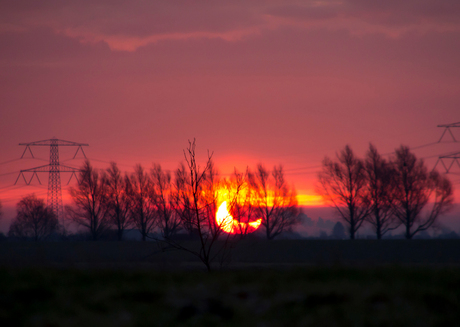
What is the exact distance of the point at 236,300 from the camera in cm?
832

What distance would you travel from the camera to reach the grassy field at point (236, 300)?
7.59m

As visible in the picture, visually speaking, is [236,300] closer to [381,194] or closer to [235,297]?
A: [235,297]

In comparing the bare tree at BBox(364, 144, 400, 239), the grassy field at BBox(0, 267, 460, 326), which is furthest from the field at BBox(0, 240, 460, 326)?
the bare tree at BBox(364, 144, 400, 239)

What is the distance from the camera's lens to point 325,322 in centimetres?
740

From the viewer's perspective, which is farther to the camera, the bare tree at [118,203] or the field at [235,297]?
the bare tree at [118,203]

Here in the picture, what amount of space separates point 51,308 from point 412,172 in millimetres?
56070

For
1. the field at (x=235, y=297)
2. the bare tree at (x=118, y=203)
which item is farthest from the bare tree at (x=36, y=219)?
the field at (x=235, y=297)

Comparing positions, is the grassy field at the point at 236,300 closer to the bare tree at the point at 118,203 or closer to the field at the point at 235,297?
the field at the point at 235,297

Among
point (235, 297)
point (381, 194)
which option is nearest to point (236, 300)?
point (235, 297)

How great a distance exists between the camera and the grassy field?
24.9 ft

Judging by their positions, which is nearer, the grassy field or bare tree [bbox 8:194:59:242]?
the grassy field

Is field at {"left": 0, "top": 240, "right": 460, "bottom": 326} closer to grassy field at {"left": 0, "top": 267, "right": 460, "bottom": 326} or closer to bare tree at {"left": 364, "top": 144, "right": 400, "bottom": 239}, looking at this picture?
grassy field at {"left": 0, "top": 267, "right": 460, "bottom": 326}

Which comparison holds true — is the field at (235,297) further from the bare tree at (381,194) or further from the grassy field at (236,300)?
the bare tree at (381,194)

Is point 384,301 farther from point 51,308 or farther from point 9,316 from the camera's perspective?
point 9,316
